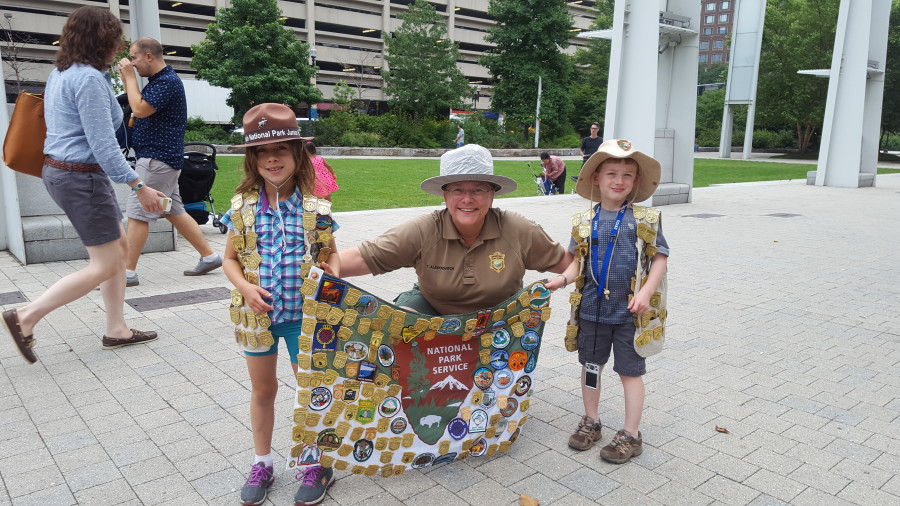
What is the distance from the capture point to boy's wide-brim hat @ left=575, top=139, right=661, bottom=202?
3.25m

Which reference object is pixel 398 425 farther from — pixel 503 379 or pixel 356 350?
pixel 503 379

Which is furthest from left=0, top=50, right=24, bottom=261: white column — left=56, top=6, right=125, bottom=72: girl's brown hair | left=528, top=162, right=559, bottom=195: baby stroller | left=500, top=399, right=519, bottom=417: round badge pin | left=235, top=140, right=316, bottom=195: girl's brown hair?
left=528, top=162, right=559, bottom=195: baby stroller

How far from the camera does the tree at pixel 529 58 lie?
135 feet

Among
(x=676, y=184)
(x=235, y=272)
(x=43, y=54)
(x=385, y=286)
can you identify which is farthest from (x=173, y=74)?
(x=43, y=54)

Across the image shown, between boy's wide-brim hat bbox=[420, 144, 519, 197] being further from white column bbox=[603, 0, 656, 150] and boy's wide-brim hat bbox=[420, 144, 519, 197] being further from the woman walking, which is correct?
white column bbox=[603, 0, 656, 150]

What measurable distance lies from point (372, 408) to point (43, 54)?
210 ft

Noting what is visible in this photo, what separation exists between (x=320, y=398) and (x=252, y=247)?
69 centimetres

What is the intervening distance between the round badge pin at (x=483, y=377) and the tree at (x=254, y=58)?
112ft

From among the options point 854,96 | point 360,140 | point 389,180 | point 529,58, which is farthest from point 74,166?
point 529,58

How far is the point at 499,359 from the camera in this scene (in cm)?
329

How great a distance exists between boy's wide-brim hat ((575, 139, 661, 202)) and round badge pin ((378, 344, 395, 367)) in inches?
50.3

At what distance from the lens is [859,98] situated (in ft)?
61.4

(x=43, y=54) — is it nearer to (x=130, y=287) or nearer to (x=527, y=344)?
(x=130, y=287)

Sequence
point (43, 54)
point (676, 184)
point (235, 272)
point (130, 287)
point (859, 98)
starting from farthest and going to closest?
point (43, 54) → point (859, 98) → point (676, 184) → point (130, 287) → point (235, 272)
